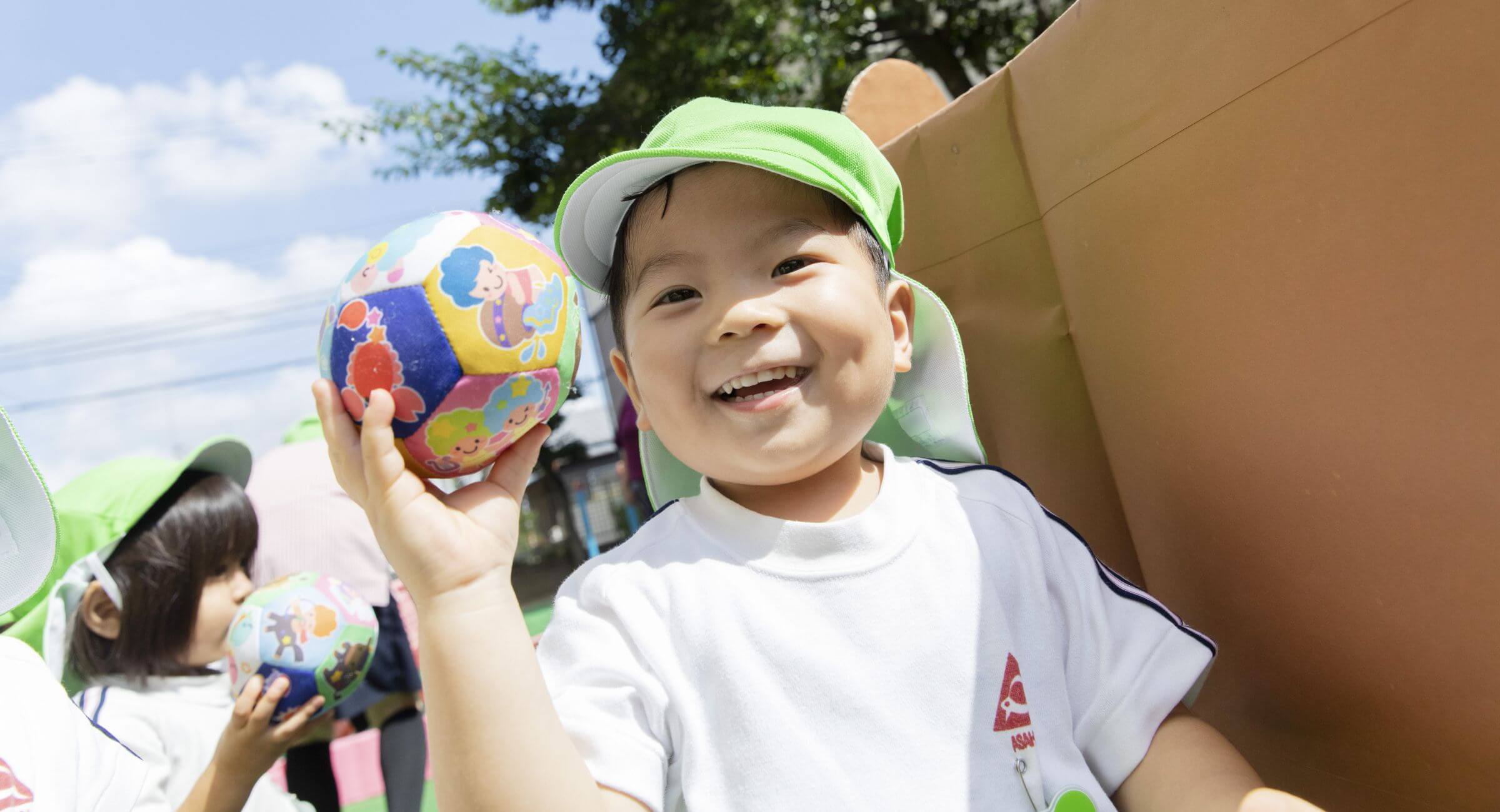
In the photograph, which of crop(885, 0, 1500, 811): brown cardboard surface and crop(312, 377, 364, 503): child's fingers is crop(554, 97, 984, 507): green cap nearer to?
crop(885, 0, 1500, 811): brown cardboard surface

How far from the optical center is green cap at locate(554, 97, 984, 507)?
1.55 meters

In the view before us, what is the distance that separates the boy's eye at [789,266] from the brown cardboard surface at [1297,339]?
1.64 feet

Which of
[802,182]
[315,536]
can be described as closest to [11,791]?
[802,182]

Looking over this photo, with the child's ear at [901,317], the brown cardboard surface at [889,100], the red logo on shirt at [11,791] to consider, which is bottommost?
the red logo on shirt at [11,791]

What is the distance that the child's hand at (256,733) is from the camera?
228 cm

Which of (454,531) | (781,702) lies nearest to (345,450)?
(454,531)

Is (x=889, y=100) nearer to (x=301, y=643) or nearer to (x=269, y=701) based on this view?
(x=301, y=643)

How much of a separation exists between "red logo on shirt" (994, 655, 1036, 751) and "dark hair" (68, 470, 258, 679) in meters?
2.29

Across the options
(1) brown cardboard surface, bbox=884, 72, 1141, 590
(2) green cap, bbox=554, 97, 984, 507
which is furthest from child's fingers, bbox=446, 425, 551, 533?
(1) brown cardboard surface, bbox=884, 72, 1141, 590

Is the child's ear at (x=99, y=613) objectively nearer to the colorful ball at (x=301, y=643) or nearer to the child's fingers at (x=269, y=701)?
the colorful ball at (x=301, y=643)

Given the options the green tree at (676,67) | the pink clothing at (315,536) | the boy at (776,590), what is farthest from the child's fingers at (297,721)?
the green tree at (676,67)

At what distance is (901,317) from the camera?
5.92 ft

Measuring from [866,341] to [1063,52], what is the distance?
0.60 m

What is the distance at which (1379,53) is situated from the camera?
113 centimetres
